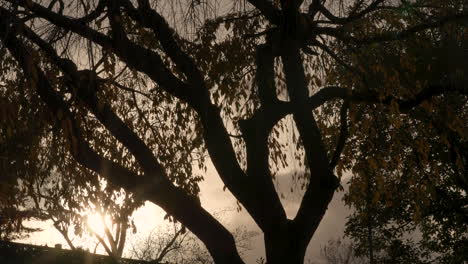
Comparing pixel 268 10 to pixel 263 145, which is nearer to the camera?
pixel 263 145

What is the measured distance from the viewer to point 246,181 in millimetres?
6797

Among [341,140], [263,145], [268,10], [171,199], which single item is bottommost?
[171,199]

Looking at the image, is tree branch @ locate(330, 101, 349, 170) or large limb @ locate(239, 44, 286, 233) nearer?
large limb @ locate(239, 44, 286, 233)

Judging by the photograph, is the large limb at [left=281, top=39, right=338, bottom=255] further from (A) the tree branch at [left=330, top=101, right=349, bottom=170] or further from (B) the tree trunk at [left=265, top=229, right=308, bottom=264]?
(A) the tree branch at [left=330, top=101, right=349, bottom=170]

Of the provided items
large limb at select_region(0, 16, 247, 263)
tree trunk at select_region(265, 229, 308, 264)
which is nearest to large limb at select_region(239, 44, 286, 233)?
tree trunk at select_region(265, 229, 308, 264)

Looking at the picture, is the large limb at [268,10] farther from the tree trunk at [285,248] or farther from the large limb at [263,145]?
the tree trunk at [285,248]

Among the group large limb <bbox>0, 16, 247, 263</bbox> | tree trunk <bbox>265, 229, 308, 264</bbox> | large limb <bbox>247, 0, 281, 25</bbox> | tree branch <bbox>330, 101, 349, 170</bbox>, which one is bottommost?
tree trunk <bbox>265, 229, 308, 264</bbox>

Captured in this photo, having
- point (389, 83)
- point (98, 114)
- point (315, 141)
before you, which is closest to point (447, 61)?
point (389, 83)

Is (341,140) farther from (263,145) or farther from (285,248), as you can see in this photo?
(285,248)

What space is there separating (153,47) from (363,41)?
323 cm

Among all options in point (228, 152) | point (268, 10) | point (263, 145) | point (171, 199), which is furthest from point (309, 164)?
point (268, 10)

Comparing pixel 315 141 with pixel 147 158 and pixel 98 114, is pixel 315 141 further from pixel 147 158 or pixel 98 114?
pixel 98 114

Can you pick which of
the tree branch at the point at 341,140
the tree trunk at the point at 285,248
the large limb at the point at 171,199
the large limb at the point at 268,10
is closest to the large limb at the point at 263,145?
the tree trunk at the point at 285,248

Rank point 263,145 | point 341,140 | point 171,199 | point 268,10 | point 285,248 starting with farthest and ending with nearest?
point 341,140, point 268,10, point 263,145, point 285,248, point 171,199
